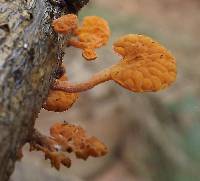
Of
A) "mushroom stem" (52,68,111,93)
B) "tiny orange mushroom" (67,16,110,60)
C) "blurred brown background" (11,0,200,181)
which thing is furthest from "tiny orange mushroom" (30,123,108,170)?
"blurred brown background" (11,0,200,181)

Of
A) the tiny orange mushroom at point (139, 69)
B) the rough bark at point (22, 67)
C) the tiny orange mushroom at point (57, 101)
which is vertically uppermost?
the rough bark at point (22, 67)

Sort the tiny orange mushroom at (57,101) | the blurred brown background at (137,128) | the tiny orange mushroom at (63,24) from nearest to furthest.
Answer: the tiny orange mushroom at (63,24), the tiny orange mushroom at (57,101), the blurred brown background at (137,128)

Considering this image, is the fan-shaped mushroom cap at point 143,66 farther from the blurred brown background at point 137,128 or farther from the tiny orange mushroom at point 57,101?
the blurred brown background at point 137,128

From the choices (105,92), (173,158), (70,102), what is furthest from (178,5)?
(70,102)

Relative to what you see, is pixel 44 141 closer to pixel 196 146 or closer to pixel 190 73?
pixel 196 146

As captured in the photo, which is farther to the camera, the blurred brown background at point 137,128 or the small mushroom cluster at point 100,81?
the blurred brown background at point 137,128

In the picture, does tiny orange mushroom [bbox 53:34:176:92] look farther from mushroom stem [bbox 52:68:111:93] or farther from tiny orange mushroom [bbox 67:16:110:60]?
tiny orange mushroom [bbox 67:16:110:60]

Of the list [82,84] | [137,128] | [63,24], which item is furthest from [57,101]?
[137,128]

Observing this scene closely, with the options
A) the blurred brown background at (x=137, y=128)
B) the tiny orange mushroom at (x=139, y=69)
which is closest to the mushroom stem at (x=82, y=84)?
the tiny orange mushroom at (x=139, y=69)
